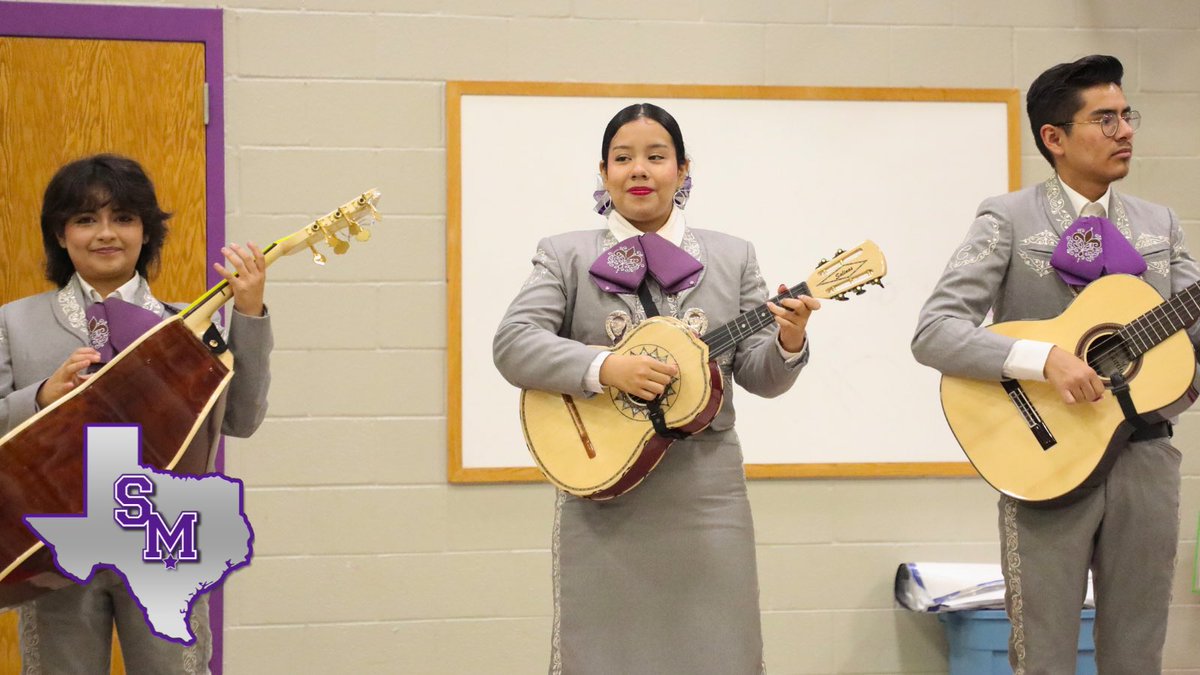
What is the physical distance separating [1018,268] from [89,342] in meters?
1.92

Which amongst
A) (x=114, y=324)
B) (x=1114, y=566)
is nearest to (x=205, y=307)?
(x=114, y=324)

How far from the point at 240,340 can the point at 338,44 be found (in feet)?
5.68

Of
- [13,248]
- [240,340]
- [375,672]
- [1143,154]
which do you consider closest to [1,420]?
[240,340]

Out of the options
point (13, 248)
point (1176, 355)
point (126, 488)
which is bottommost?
point (126, 488)

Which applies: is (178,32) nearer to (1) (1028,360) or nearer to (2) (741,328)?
(2) (741,328)

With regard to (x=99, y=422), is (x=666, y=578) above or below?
below

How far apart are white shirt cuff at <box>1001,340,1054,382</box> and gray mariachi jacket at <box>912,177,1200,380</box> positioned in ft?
0.30

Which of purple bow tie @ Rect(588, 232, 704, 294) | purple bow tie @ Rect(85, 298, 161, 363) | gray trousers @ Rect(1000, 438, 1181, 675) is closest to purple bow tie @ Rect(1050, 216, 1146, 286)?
gray trousers @ Rect(1000, 438, 1181, 675)

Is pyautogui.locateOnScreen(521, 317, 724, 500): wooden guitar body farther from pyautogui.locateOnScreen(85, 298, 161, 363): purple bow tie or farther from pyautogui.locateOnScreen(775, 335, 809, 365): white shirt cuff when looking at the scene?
pyautogui.locateOnScreen(85, 298, 161, 363): purple bow tie

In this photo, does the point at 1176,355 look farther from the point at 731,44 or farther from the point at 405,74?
the point at 405,74

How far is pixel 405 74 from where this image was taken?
12.6 feet

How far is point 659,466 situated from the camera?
2408 millimetres

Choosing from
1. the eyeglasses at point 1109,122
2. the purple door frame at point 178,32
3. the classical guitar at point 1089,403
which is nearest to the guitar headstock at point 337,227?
the classical guitar at point 1089,403

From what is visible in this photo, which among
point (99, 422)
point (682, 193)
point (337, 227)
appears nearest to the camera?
point (99, 422)
